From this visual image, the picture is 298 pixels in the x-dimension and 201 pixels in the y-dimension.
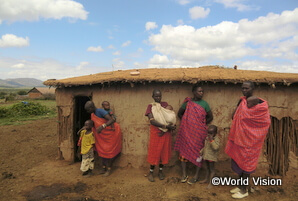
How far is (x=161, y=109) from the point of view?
155 inches

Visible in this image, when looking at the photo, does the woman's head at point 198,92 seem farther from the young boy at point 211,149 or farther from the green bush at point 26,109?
the green bush at point 26,109

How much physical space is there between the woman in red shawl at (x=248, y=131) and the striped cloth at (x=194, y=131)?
0.65 m

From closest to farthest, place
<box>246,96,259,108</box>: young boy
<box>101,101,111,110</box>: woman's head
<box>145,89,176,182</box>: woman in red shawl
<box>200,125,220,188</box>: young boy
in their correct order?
<box>246,96,259,108</box>: young boy < <box>200,125,220,188</box>: young boy < <box>145,89,176,182</box>: woman in red shawl < <box>101,101,111,110</box>: woman's head

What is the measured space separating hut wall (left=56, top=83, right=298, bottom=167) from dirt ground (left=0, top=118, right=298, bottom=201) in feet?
1.36

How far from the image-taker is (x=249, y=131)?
10.8 ft

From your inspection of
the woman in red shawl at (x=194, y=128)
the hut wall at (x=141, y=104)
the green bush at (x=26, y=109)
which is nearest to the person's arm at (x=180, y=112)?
the woman in red shawl at (x=194, y=128)

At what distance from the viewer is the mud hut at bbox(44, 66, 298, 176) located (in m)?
4.20

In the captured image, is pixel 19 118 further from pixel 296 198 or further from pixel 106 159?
pixel 296 198

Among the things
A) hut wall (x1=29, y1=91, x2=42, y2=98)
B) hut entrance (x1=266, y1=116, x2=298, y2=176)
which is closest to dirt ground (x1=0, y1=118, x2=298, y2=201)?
hut entrance (x1=266, y1=116, x2=298, y2=176)

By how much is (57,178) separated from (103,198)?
1.48 m

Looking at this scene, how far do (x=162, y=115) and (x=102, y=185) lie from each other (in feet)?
6.34

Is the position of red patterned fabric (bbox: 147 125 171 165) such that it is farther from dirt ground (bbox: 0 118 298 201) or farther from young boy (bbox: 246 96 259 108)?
young boy (bbox: 246 96 259 108)

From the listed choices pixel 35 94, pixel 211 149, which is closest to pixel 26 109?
pixel 211 149

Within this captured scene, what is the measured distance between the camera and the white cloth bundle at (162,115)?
3.91 metres
